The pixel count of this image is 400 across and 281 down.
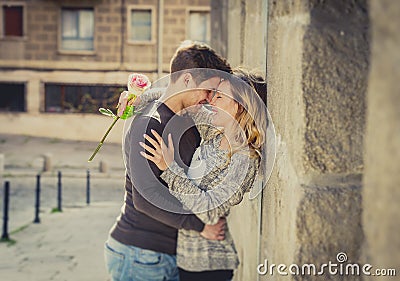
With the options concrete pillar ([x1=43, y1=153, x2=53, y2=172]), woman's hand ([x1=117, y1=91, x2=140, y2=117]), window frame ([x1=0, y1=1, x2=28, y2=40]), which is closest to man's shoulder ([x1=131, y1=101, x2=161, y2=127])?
woman's hand ([x1=117, y1=91, x2=140, y2=117])

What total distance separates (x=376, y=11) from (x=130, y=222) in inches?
79.0

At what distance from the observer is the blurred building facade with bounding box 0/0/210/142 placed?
23.3 meters

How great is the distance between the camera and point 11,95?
79.4 ft

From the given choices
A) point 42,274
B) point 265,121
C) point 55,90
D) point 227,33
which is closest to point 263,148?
point 265,121

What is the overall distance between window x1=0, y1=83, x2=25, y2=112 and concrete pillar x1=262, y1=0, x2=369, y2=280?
23.2 meters

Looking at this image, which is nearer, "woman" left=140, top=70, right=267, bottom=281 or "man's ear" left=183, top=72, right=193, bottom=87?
"woman" left=140, top=70, right=267, bottom=281

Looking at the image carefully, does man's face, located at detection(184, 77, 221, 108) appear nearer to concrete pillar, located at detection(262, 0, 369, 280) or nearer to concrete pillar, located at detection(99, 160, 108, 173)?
concrete pillar, located at detection(262, 0, 369, 280)

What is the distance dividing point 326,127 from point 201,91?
94 cm

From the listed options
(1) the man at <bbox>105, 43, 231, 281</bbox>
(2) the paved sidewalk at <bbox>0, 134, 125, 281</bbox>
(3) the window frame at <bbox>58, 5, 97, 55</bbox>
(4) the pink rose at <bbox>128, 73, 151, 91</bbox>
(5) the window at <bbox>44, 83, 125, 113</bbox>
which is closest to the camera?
(1) the man at <bbox>105, 43, 231, 281</bbox>

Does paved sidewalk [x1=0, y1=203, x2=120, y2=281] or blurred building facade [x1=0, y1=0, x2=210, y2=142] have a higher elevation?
blurred building facade [x1=0, y1=0, x2=210, y2=142]

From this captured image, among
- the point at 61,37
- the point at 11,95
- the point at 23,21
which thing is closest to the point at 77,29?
the point at 61,37

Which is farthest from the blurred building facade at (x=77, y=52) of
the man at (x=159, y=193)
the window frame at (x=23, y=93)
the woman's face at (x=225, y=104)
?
the woman's face at (x=225, y=104)

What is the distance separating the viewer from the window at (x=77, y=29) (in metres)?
23.9

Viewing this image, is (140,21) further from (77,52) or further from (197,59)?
(197,59)
